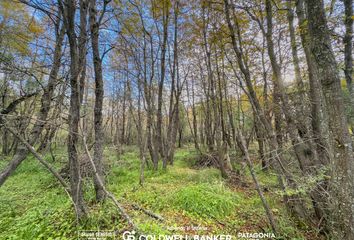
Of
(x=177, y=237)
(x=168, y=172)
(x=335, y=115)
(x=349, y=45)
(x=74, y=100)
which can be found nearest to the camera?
(x=335, y=115)

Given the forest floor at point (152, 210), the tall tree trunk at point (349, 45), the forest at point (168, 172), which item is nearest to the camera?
the forest at point (168, 172)

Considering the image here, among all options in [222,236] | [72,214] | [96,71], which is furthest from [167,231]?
[96,71]

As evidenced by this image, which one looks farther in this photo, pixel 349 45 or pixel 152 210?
pixel 349 45

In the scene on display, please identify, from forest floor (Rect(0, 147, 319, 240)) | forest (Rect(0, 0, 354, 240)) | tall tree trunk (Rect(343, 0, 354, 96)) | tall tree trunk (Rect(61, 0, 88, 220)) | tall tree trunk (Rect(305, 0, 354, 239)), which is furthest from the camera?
tall tree trunk (Rect(343, 0, 354, 96))

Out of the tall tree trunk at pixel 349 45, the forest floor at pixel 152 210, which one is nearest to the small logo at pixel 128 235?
the forest floor at pixel 152 210

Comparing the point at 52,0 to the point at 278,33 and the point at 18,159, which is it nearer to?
the point at 18,159

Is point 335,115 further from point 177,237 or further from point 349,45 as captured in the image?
point 349,45

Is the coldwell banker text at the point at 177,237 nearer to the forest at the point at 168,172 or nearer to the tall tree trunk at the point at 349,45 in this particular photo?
the forest at the point at 168,172

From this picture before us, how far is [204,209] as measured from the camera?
3.76 meters

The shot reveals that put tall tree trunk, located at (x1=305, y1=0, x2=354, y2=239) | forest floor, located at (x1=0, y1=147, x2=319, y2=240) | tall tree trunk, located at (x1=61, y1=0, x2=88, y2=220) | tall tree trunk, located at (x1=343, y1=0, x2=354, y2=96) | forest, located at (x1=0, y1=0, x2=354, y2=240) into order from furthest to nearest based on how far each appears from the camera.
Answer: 1. tall tree trunk, located at (x1=343, y1=0, x2=354, y2=96)
2. forest floor, located at (x1=0, y1=147, x2=319, y2=240)
3. tall tree trunk, located at (x1=61, y1=0, x2=88, y2=220)
4. forest, located at (x1=0, y1=0, x2=354, y2=240)
5. tall tree trunk, located at (x1=305, y1=0, x2=354, y2=239)

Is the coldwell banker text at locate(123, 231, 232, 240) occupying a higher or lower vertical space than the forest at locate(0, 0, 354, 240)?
lower

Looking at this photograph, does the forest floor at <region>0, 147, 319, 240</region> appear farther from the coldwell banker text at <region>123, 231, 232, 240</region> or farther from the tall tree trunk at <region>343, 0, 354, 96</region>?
the tall tree trunk at <region>343, 0, 354, 96</region>

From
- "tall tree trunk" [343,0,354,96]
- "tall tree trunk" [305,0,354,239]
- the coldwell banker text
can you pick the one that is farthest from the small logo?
"tall tree trunk" [343,0,354,96]

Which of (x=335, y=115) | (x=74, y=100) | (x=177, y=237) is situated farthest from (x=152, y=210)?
(x=335, y=115)
